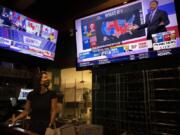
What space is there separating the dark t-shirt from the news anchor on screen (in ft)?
4.72

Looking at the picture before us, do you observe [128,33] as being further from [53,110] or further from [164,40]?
[53,110]

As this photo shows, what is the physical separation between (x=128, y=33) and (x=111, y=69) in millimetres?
540

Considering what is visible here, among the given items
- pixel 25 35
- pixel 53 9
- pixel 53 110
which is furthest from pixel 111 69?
pixel 53 9

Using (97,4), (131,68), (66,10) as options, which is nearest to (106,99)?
(131,68)

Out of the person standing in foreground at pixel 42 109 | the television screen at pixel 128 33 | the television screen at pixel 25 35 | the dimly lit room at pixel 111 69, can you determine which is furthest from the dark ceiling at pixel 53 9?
the person standing in foreground at pixel 42 109

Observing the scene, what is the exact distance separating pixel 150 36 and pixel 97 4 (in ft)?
5.15

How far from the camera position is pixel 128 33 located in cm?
269

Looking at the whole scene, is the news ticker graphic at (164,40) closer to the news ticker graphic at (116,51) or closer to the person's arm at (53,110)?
the news ticker graphic at (116,51)

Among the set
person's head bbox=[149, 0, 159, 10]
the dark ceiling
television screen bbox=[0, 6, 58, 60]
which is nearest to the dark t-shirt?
television screen bbox=[0, 6, 58, 60]

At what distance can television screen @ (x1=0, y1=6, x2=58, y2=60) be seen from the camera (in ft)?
11.4

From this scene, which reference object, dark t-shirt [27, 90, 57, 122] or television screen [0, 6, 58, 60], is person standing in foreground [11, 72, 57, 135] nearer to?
dark t-shirt [27, 90, 57, 122]

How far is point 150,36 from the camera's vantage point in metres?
2.51

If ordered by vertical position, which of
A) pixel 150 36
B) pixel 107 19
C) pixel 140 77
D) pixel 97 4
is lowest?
pixel 140 77

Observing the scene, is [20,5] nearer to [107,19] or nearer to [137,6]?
[107,19]
